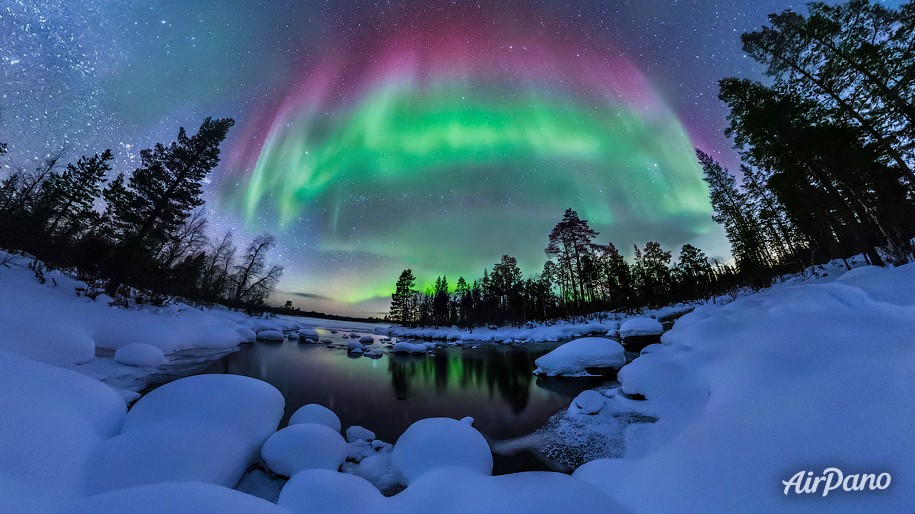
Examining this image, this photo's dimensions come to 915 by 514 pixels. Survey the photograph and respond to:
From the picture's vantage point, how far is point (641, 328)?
22172 millimetres

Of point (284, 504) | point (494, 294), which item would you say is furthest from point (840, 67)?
point (494, 294)

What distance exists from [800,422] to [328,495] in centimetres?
511

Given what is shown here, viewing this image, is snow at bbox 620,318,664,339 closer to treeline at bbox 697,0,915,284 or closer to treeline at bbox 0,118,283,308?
treeline at bbox 697,0,915,284

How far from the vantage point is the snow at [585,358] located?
11805 millimetres

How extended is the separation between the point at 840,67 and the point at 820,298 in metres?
14.1

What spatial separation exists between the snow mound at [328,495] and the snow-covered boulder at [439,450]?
984 millimetres

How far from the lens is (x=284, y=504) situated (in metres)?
3.16

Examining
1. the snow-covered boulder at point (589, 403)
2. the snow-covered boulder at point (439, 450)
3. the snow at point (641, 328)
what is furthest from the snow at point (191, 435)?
the snow at point (641, 328)

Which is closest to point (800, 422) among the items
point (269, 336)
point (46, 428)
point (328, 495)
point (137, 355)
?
point (328, 495)

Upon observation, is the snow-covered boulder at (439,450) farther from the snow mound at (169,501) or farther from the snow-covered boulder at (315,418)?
the snow mound at (169,501)

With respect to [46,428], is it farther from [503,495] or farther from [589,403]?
[589,403]

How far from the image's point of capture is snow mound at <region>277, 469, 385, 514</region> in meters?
3.07

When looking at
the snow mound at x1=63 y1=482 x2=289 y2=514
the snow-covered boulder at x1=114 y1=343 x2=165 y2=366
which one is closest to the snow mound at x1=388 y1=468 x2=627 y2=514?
the snow mound at x1=63 y1=482 x2=289 y2=514

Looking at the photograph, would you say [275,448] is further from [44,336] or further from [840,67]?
[840,67]
